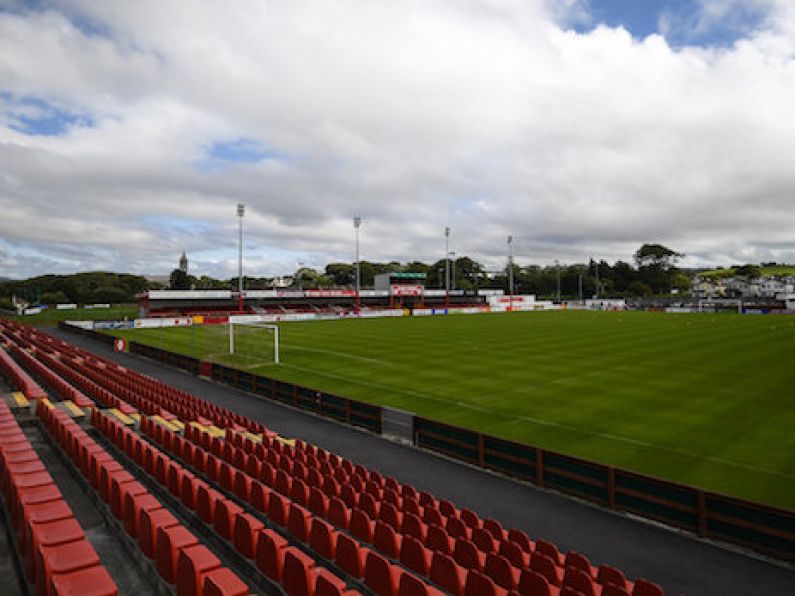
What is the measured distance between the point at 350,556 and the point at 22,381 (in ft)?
52.7

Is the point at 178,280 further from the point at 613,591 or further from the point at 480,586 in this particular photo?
the point at 613,591

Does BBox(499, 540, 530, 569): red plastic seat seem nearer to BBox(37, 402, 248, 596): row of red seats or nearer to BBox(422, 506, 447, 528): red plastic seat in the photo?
BBox(422, 506, 447, 528): red plastic seat

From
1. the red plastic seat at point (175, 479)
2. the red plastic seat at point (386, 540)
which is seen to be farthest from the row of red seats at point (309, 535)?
the red plastic seat at point (175, 479)

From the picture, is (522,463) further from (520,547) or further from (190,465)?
(190,465)

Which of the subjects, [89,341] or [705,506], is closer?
[705,506]

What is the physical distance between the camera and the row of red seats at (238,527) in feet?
17.0

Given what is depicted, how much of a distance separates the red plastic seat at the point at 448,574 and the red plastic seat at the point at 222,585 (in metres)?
2.41

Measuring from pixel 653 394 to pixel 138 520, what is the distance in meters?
20.5

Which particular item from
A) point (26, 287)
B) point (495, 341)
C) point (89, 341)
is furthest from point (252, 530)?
point (26, 287)

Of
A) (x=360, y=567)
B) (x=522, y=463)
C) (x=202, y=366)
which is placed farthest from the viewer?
(x=202, y=366)

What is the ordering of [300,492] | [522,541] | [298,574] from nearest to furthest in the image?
1. [298,574]
2. [522,541]
3. [300,492]

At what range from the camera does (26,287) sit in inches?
5320

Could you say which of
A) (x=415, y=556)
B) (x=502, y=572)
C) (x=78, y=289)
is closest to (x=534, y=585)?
(x=502, y=572)

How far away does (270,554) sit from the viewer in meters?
5.93
